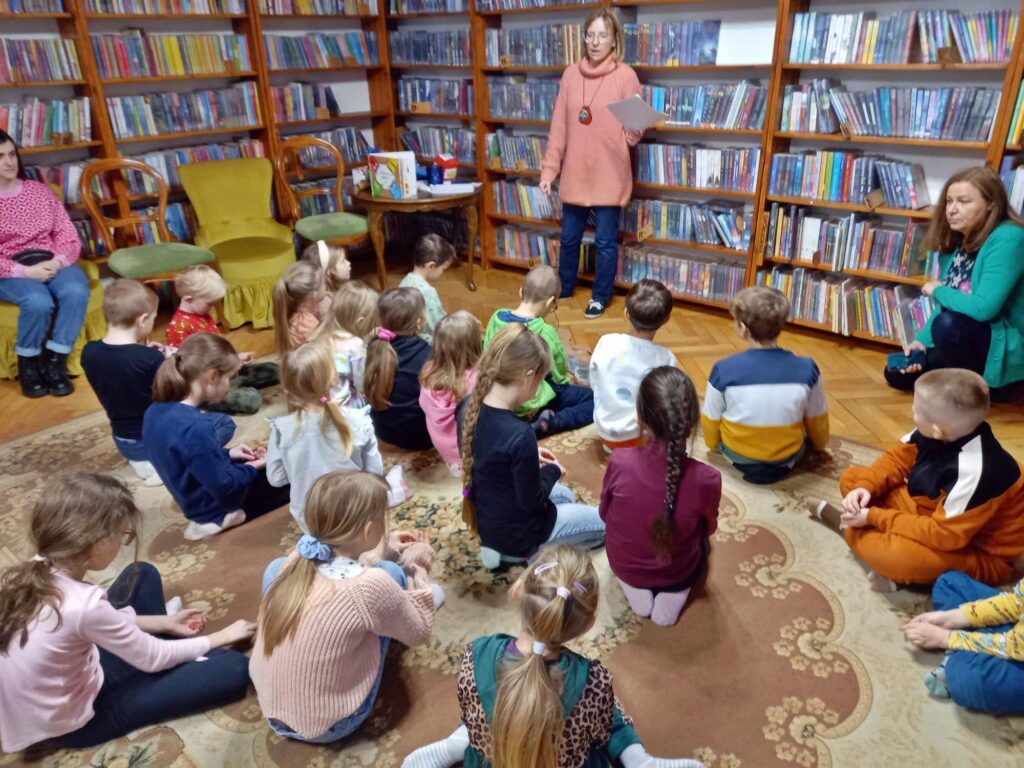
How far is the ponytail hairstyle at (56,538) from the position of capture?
1.44 metres

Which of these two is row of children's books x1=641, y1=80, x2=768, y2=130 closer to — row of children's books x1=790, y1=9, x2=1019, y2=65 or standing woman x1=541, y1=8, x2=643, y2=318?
standing woman x1=541, y1=8, x2=643, y2=318

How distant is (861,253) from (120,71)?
413cm

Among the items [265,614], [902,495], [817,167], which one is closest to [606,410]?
[902,495]

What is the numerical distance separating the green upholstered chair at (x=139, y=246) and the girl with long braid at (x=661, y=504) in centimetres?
296

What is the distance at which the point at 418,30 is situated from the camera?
5.21 metres

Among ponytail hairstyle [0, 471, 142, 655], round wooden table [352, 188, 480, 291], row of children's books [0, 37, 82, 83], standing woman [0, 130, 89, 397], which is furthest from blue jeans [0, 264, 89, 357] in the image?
ponytail hairstyle [0, 471, 142, 655]

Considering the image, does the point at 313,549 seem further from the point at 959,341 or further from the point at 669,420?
the point at 959,341

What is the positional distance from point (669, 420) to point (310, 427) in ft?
3.50

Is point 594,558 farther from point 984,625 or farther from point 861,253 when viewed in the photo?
point 861,253

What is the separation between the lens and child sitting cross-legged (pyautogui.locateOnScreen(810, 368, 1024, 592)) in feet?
6.02

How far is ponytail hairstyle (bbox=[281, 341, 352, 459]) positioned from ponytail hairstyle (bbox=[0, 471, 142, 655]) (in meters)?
0.65

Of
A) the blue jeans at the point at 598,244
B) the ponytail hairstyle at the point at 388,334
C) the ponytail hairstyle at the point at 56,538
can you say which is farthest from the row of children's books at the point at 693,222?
the ponytail hairstyle at the point at 56,538

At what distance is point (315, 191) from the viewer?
4.81 metres

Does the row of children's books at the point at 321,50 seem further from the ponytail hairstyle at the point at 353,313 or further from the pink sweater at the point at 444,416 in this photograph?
the pink sweater at the point at 444,416
